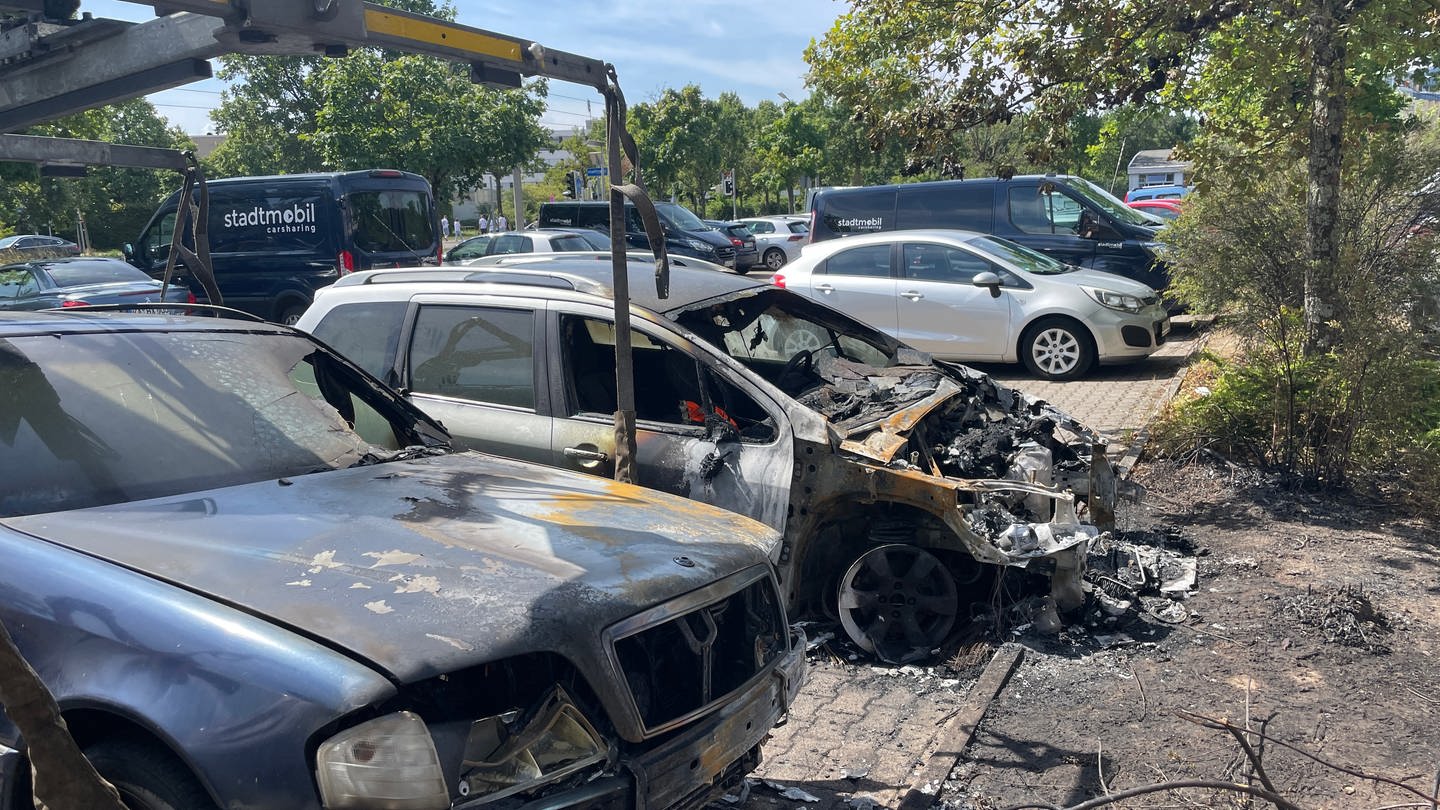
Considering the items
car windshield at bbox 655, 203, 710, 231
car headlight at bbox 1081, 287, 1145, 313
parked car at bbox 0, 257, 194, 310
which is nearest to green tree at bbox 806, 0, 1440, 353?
car headlight at bbox 1081, 287, 1145, 313

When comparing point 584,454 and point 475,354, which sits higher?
point 475,354

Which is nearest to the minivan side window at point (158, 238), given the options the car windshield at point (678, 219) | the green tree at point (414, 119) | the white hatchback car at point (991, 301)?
the green tree at point (414, 119)

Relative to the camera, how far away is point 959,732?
3928mm

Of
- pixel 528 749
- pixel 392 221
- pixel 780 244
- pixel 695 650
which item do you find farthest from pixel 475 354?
pixel 780 244

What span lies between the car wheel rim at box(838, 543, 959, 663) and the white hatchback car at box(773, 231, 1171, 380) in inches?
249

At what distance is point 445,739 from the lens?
7.59 ft

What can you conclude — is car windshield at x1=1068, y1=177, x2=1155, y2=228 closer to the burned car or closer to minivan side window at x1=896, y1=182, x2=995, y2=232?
minivan side window at x1=896, y1=182, x2=995, y2=232

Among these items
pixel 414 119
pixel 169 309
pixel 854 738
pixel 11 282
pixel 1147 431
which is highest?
pixel 414 119

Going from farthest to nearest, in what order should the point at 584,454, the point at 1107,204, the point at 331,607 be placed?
1. the point at 1107,204
2. the point at 584,454
3. the point at 331,607

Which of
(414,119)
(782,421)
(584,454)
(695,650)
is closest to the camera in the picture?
(695,650)

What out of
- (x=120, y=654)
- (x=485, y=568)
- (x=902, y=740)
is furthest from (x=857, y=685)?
(x=120, y=654)

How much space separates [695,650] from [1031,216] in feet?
41.1

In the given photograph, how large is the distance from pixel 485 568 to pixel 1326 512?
18.3 ft

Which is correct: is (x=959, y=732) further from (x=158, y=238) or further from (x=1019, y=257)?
(x=158, y=238)
